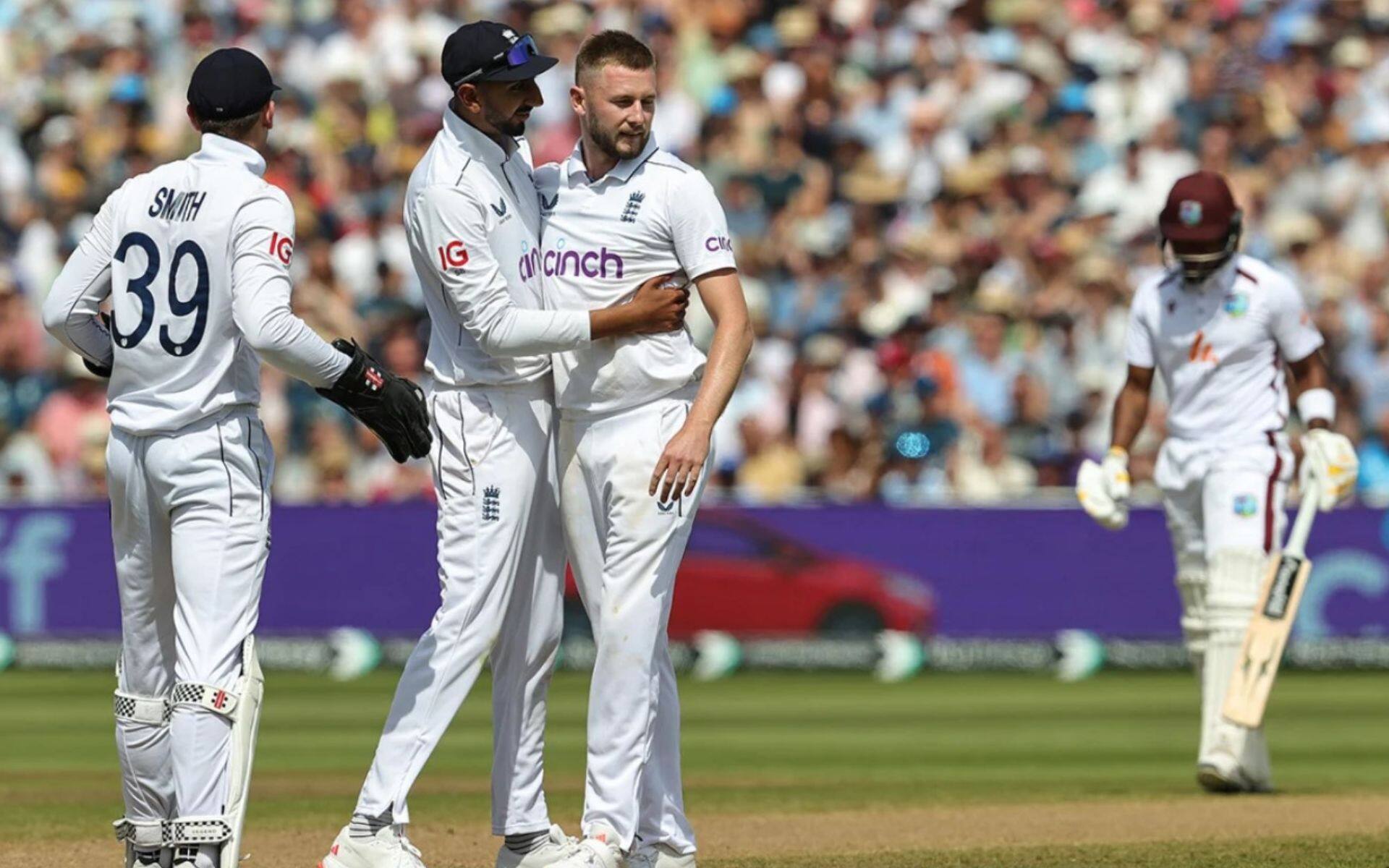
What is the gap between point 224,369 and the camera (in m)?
6.23

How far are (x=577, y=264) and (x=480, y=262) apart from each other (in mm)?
357

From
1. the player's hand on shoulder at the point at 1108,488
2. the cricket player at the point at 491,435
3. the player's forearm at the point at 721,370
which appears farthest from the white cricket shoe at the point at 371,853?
the player's hand on shoulder at the point at 1108,488

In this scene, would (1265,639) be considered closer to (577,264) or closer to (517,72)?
(577,264)

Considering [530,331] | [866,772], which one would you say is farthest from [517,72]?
[866,772]

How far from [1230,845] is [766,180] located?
37.7 feet

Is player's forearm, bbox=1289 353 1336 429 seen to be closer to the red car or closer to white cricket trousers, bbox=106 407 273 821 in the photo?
white cricket trousers, bbox=106 407 273 821

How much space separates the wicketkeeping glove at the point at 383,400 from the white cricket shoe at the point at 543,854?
46.6 inches

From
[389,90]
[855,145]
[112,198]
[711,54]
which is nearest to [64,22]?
[389,90]

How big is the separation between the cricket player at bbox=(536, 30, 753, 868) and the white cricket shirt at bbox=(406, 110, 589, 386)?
0.12 metres

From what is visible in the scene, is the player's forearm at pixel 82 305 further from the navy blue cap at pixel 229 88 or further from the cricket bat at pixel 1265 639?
the cricket bat at pixel 1265 639

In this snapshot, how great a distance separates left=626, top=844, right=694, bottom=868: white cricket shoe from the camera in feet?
21.6

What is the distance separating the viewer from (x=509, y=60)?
6.41 meters

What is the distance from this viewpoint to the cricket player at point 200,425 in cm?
613

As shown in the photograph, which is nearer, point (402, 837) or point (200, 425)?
point (200, 425)
